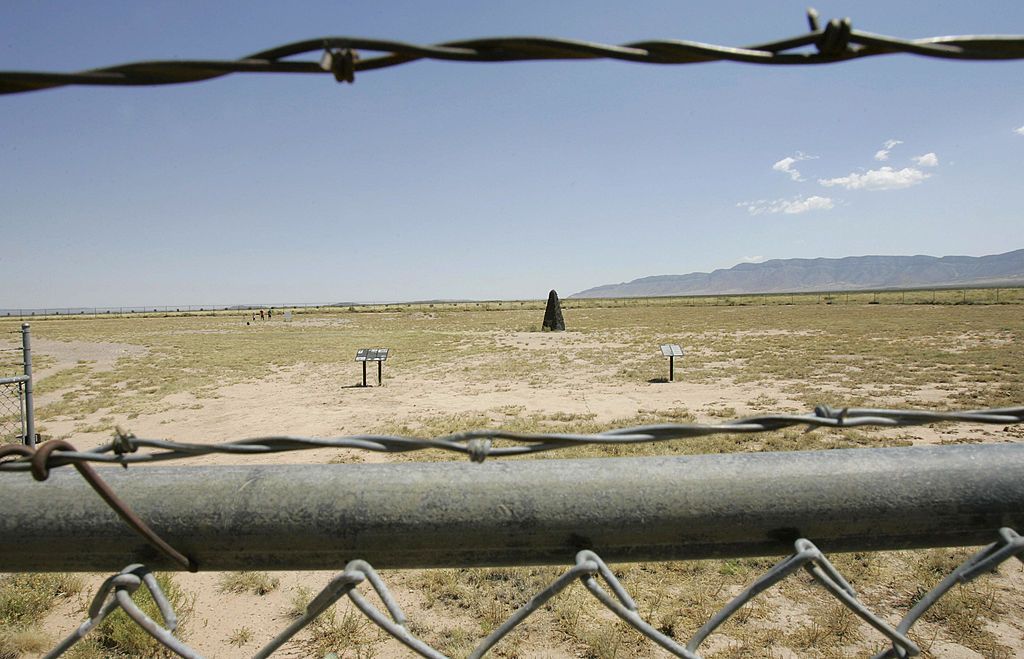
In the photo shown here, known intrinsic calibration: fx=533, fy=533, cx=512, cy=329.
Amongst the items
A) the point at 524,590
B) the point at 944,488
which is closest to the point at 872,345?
the point at 524,590

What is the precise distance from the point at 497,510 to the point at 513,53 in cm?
69

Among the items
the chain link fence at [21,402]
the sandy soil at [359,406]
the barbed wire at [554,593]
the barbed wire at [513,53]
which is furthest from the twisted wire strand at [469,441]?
Answer: the chain link fence at [21,402]

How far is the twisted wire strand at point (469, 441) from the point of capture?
75 cm

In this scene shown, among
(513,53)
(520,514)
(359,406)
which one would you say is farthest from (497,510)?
(359,406)

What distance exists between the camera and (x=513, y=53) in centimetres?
78

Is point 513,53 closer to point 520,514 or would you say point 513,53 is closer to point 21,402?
point 520,514

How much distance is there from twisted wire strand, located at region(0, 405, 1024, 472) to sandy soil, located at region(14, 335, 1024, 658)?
10.9 ft

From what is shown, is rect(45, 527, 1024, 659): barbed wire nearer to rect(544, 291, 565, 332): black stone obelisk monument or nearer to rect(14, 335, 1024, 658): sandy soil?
rect(14, 335, 1024, 658): sandy soil

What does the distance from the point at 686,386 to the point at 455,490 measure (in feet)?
43.3

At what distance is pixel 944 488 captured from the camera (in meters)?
0.87

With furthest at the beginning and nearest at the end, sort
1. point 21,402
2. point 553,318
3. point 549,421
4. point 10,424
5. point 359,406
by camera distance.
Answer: point 553,318, point 359,406, point 10,424, point 549,421, point 21,402

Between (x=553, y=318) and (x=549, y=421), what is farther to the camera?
(x=553, y=318)

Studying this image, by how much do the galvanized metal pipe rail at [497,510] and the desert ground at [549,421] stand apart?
0.23 meters

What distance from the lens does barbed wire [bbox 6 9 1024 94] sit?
72 centimetres
